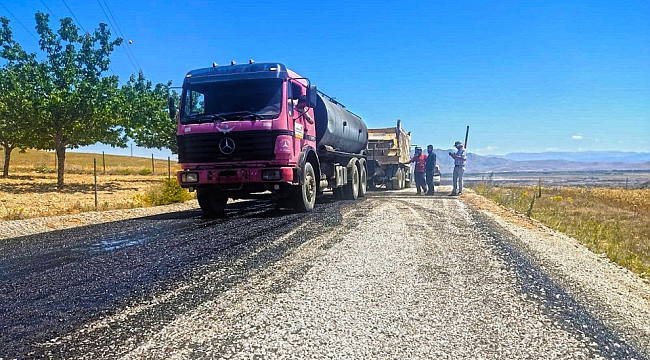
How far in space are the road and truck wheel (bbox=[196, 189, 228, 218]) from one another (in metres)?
3.16

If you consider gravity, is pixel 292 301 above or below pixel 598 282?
above

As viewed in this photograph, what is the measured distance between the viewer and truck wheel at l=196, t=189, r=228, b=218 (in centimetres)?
1077

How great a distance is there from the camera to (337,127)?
1373 cm

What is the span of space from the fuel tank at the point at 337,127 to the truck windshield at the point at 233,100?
2649mm

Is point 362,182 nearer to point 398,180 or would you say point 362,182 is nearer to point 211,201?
point 398,180

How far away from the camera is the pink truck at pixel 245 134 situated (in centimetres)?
983

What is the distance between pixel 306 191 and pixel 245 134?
6.62 feet

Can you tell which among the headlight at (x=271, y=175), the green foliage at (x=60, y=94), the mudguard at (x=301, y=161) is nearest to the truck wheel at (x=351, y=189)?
the mudguard at (x=301, y=161)

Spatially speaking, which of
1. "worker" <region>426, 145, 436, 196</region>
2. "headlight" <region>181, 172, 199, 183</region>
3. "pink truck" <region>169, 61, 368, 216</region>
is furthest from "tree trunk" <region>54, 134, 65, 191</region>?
"worker" <region>426, 145, 436, 196</region>

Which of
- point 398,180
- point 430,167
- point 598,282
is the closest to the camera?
point 598,282

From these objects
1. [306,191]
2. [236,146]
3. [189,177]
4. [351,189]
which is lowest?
[351,189]

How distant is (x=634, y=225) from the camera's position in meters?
12.5

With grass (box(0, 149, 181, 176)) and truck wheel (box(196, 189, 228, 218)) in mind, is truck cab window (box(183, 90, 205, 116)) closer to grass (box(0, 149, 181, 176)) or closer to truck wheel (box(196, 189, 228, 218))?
truck wheel (box(196, 189, 228, 218))

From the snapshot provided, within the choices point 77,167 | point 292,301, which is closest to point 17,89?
point 292,301
